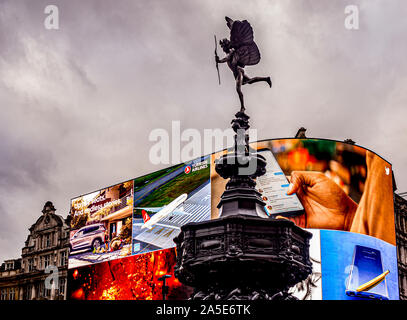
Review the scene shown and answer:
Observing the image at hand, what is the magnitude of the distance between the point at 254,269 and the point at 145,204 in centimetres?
3965

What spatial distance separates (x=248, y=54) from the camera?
9.39 m

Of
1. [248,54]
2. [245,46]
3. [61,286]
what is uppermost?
[61,286]

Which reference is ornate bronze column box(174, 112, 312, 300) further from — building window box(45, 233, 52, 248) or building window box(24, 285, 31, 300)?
building window box(24, 285, 31, 300)

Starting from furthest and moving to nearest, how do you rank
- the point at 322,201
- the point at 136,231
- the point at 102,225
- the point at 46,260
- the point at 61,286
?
the point at 46,260 < the point at 61,286 < the point at 102,225 < the point at 136,231 < the point at 322,201

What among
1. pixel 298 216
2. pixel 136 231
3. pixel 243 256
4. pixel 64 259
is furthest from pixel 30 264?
pixel 243 256

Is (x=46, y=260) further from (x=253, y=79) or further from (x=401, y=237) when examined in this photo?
(x=253, y=79)

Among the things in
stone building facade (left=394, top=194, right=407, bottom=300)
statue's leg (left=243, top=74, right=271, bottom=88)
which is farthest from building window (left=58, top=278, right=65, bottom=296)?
statue's leg (left=243, top=74, right=271, bottom=88)

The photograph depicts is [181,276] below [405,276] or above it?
below

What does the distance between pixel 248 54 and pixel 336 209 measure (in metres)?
30.8

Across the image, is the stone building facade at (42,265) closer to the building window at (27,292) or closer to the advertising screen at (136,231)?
the building window at (27,292)

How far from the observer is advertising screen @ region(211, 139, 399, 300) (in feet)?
121
